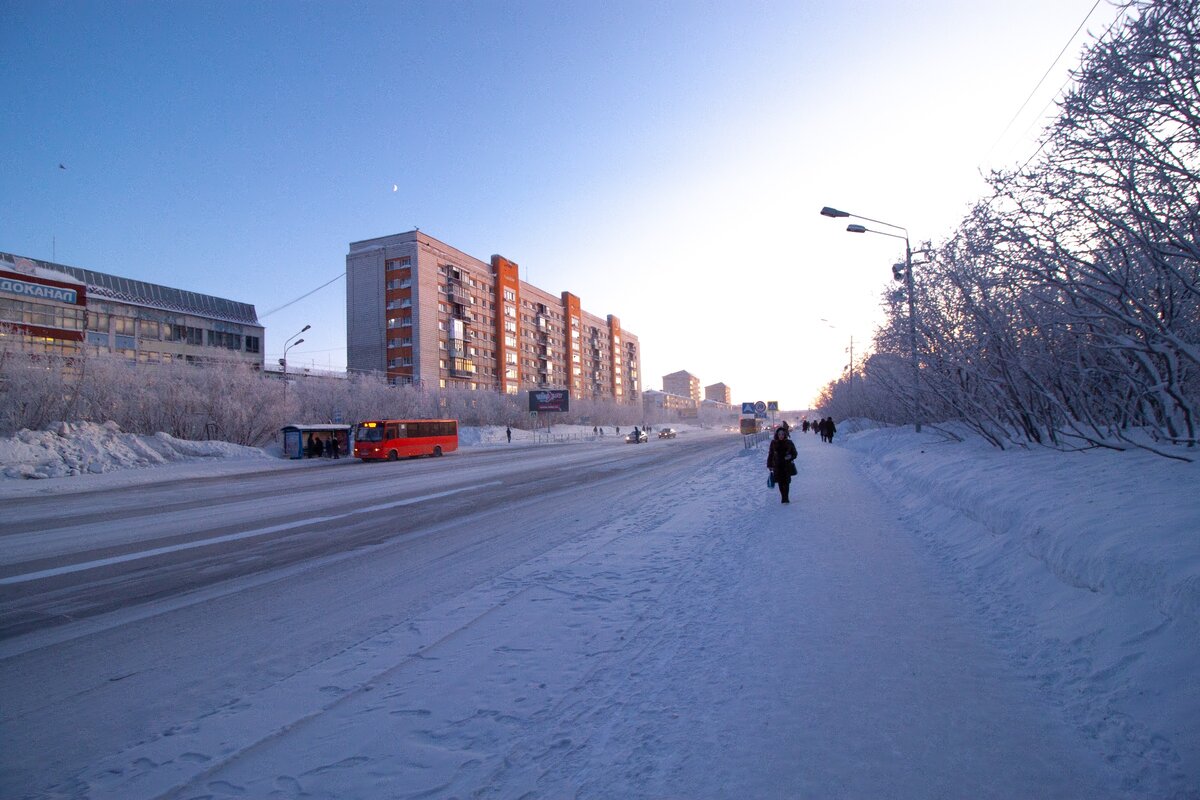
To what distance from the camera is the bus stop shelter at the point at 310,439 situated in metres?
33.3

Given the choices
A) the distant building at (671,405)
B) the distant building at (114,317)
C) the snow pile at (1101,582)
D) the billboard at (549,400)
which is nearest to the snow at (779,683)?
the snow pile at (1101,582)

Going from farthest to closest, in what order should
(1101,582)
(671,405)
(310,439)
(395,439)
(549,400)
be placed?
(671,405)
(549,400)
(310,439)
(395,439)
(1101,582)

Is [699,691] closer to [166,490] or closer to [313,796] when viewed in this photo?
[313,796]

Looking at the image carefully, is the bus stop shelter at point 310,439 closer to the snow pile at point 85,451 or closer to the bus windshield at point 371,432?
the bus windshield at point 371,432

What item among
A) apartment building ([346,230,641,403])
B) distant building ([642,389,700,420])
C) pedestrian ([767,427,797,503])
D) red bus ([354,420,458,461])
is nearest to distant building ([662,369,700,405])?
distant building ([642,389,700,420])

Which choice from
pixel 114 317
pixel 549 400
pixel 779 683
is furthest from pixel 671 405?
pixel 779 683

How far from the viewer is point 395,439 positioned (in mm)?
33750

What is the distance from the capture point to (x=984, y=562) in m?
6.16

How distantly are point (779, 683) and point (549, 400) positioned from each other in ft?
191

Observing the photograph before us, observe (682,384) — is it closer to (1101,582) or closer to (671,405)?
(671,405)

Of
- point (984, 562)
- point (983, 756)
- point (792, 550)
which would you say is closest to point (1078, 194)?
point (984, 562)

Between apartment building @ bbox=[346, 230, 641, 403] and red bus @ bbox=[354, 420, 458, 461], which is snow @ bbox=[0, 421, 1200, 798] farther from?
apartment building @ bbox=[346, 230, 641, 403]

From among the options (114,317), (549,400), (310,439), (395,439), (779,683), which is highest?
(114,317)

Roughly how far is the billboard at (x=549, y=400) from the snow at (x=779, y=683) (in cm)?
5439
